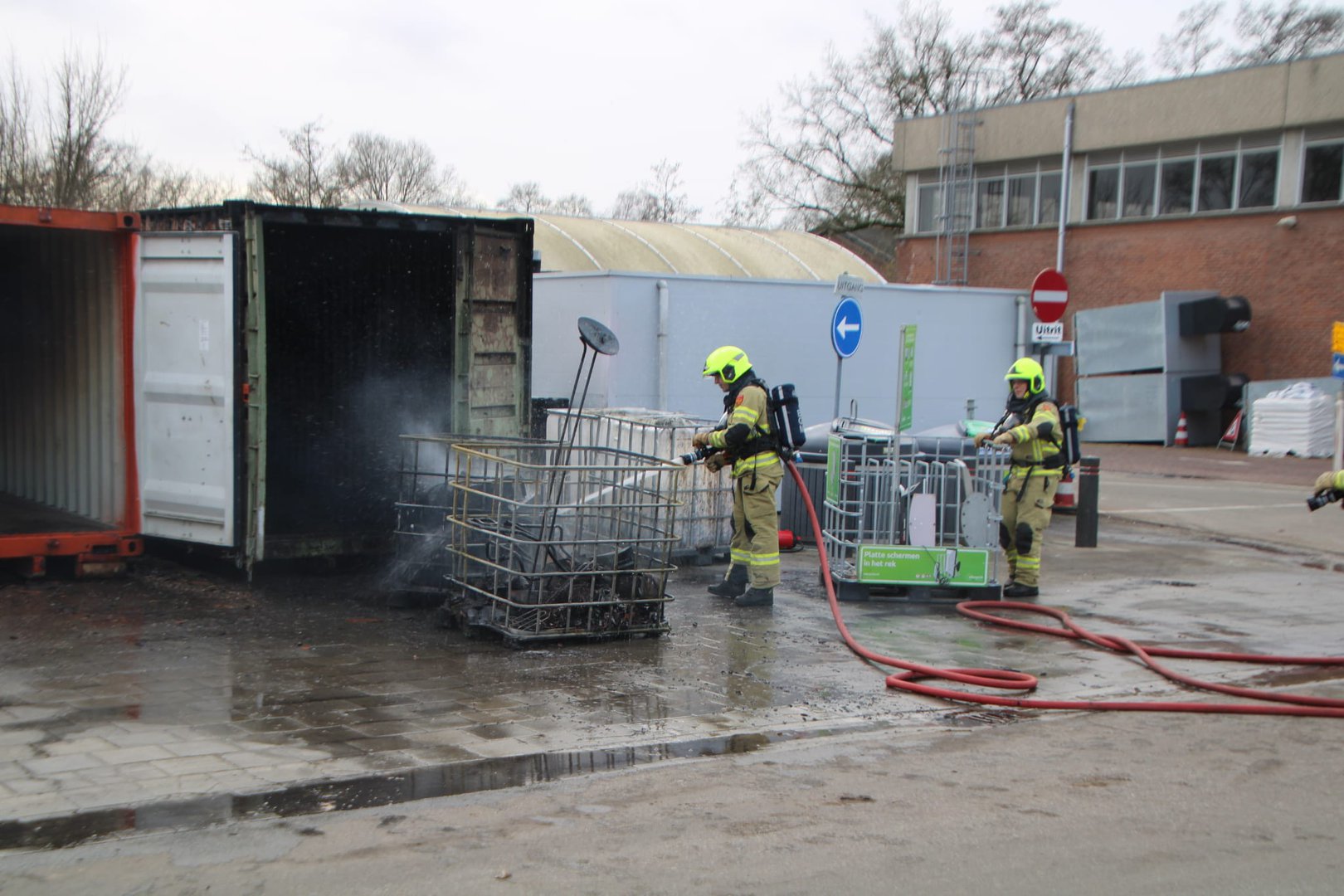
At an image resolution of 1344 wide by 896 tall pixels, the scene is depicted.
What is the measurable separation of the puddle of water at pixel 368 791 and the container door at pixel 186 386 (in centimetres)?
423

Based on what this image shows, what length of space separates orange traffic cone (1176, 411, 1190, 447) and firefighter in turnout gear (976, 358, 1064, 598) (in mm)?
20894

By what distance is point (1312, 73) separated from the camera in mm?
28500

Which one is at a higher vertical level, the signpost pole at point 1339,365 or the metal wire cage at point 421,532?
the signpost pole at point 1339,365

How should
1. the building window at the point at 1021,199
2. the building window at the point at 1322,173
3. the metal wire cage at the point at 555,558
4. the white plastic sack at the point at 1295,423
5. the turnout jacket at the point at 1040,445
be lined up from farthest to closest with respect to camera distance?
the building window at the point at 1021,199, the building window at the point at 1322,173, the white plastic sack at the point at 1295,423, the turnout jacket at the point at 1040,445, the metal wire cage at the point at 555,558

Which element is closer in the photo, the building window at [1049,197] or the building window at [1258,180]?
the building window at [1258,180]

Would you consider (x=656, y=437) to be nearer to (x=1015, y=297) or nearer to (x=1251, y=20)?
(x=1015, y=297)

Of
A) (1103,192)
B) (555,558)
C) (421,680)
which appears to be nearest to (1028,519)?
(555,558)

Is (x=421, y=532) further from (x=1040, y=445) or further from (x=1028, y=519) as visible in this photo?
(x=1040, y=445)

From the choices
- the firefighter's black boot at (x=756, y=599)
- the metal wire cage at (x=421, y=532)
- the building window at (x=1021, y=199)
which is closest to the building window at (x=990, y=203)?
the building window at (x=1021, y=199)

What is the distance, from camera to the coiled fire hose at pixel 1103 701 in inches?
267

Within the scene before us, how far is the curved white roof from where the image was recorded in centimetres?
2195

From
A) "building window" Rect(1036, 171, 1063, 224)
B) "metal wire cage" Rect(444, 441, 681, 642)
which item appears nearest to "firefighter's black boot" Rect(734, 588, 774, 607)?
"metal wire cage" Rect(444, 441, 681, 642)

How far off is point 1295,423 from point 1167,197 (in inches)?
299

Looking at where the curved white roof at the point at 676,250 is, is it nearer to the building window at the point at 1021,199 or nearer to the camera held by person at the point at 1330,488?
the building window at the point at 1021,199
